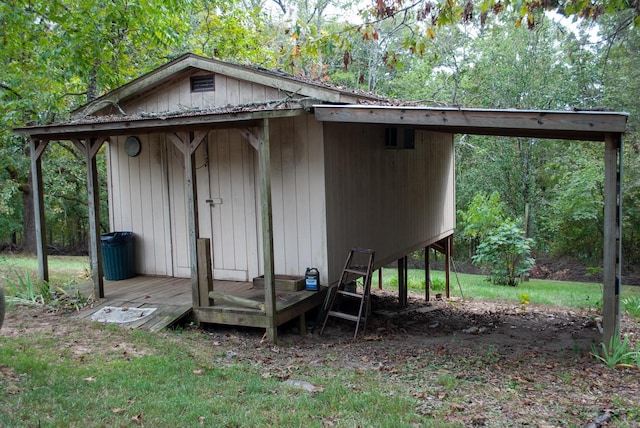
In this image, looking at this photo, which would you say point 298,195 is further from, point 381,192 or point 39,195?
point 39,195

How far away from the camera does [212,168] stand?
25.9 feet

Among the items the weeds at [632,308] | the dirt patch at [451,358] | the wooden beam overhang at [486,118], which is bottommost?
the weeds at [632,308]

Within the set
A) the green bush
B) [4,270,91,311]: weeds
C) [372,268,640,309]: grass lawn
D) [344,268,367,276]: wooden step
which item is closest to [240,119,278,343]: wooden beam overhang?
[344,268,367,276]: wooden step

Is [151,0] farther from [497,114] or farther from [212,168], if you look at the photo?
[497,114]

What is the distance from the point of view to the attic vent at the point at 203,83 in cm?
791

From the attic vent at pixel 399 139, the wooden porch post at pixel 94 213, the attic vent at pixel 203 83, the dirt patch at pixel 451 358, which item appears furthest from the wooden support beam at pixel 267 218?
the attic vent at pixel 399 139

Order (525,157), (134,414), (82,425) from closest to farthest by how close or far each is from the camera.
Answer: (82,425) → (134,414) → (525,157)

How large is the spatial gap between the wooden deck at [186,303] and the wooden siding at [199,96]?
268 cm

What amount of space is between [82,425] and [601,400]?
3.97 m

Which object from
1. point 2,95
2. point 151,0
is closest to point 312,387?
point 151,0

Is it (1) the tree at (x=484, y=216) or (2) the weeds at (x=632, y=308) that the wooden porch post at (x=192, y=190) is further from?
(1) the tree at (x=484, y=216)

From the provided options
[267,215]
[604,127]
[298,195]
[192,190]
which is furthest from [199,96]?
[604,127]

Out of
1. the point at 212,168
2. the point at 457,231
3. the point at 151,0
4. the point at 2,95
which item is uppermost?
the point at 151,0

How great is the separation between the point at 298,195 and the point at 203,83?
93.8 inches
